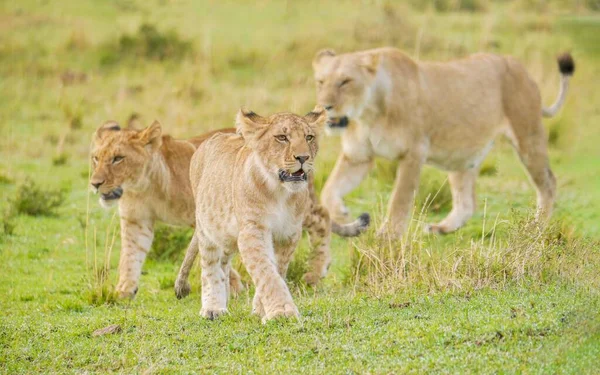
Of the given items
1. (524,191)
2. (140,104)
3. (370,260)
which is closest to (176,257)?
(370,260)

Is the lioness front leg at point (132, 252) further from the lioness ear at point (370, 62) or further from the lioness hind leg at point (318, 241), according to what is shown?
the lioness ear at point (370, 62)

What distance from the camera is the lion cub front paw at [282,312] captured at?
18.4 feet

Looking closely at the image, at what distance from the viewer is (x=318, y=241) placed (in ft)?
25.8

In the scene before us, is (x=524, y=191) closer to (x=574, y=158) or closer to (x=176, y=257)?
(x=574, y=158)

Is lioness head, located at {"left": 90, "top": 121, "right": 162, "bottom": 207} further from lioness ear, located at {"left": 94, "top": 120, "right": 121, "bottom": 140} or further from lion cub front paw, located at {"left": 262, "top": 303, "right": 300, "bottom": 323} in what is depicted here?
lion cub front paw, located at {"left": 262, "top": 303, "right": 300, "bottom": 323}

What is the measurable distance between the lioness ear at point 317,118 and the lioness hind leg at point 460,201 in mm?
3828

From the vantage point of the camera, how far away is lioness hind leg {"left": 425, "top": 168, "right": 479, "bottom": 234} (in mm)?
9863

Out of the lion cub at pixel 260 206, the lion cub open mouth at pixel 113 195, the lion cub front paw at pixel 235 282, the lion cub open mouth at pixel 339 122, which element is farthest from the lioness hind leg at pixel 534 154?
the lion cub at pixel 260 206

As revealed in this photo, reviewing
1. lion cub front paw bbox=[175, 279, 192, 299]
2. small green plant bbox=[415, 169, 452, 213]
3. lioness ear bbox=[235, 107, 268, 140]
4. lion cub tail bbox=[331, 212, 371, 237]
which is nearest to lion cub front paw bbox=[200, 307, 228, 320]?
lion cub front paw bbox=[175, 279, 192, 299]

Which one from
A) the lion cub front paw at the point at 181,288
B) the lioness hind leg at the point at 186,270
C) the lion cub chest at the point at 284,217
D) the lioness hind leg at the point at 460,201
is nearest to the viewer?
the lion cub chest at the point at 284,217

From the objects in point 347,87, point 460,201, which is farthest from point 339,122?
point 460,201

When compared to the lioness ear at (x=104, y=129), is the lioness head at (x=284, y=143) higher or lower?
higher

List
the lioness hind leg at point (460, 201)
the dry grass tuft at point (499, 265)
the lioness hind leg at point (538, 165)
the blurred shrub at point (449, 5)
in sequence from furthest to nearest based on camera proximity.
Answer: the blurred shrub at point (449, 5) → the lioness hind leg at point (538, 165) → the lioness hind leg at point (460, 201) → the dry grass tuft at point (499, 265)

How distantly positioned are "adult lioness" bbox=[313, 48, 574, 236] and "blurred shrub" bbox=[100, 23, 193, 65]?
34.2 feet
